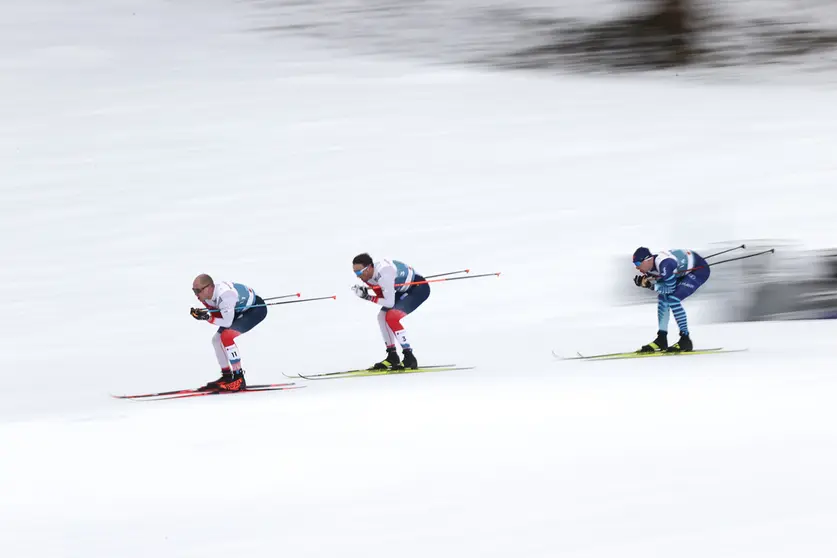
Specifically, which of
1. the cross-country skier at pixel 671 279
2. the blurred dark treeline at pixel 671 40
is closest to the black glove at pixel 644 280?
the cross-country skier at pixel 671 279

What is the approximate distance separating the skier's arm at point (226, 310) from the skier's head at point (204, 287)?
12cm

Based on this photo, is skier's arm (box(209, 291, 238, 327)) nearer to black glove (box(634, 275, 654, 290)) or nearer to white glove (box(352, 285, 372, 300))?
white glove (box(352, 285, 372, 300))

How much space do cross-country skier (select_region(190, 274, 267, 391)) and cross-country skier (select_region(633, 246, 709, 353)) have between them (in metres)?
3.68

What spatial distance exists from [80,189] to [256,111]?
24.0 ft

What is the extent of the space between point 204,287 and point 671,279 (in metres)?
4.49

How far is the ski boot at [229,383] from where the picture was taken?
39.9 ft

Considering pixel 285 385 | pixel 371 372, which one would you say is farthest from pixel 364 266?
pixel 285 385

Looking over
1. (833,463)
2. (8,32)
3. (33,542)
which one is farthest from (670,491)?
(8,32)

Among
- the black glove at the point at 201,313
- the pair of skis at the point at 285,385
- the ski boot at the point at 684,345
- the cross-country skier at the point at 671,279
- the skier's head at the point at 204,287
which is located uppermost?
the skier's head at the point at 204,287

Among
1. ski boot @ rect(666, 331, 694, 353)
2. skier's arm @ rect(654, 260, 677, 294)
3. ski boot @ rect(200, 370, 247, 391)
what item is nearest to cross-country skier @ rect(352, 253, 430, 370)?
ski boot @ rect(200, 370, 247, 391)

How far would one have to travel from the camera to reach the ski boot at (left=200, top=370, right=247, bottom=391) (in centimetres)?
1217

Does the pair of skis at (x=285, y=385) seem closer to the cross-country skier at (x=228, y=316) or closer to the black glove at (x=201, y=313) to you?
the cross-country skier at (x=228, y=316)

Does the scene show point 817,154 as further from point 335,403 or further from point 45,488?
point 45,488

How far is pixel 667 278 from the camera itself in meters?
13.0
